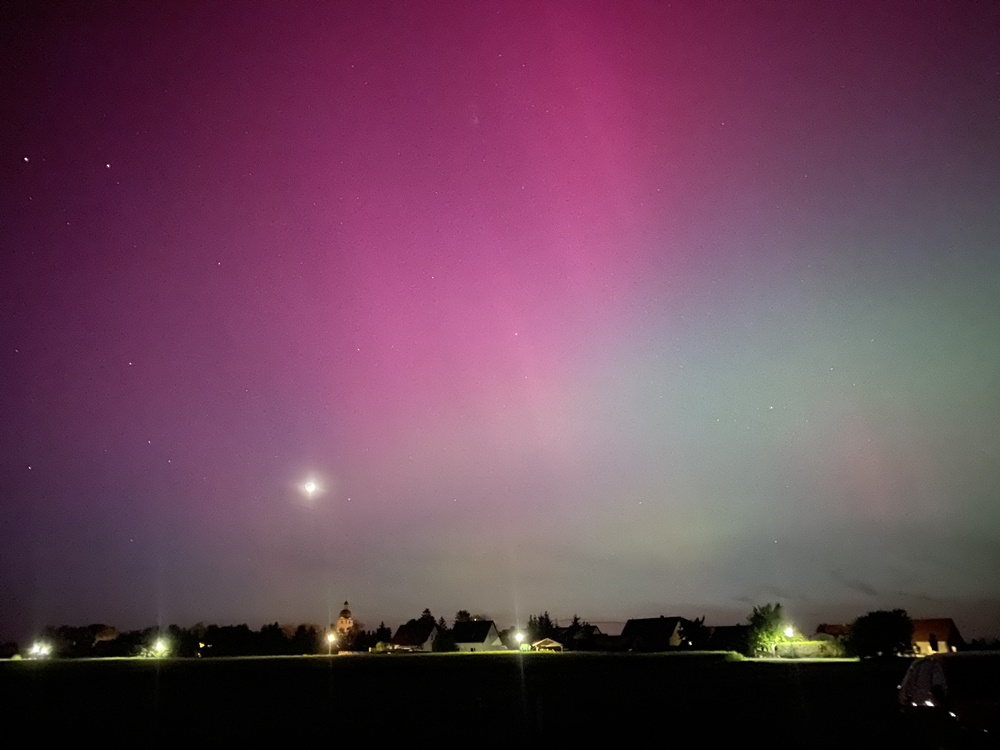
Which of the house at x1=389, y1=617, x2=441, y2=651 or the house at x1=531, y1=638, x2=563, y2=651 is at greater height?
the house at x1=389, y1=617, x2=441, y2=651

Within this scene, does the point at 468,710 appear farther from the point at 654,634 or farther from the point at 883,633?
the point at 654,634

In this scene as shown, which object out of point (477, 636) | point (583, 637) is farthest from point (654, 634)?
point (477, 636)

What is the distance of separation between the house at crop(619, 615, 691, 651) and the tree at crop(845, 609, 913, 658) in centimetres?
4449

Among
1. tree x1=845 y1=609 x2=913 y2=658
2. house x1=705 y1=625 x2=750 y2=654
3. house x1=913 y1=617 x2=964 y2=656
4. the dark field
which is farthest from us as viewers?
house x1=913 y1=617 x2=964 y2=656

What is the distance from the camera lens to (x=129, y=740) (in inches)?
454

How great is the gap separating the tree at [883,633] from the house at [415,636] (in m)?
57.8

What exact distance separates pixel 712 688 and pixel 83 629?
140461 millimetres

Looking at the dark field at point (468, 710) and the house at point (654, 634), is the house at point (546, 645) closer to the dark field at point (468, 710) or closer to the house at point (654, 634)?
the house at point (654, 634)

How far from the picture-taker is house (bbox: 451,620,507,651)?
325ft

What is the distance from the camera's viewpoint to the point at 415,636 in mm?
108812

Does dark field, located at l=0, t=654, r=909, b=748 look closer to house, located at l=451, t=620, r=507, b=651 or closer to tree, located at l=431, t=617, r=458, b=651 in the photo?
tree, located at l=431, t=617, r=458, b=651

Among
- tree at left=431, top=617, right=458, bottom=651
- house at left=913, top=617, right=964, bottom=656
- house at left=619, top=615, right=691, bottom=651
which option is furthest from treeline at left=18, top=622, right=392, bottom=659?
house at left=913, top=617, right=964, bottom=656

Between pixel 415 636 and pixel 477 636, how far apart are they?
12996 millimetres

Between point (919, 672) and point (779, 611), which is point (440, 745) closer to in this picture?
point (919, 672)
